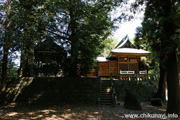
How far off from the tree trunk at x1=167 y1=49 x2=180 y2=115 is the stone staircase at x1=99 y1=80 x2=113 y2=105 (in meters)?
4.46

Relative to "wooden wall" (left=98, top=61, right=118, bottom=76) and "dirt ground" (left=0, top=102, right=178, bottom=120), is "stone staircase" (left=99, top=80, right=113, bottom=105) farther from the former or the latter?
"wooden wall" (left=98, top=61, right=118, bottom=76)

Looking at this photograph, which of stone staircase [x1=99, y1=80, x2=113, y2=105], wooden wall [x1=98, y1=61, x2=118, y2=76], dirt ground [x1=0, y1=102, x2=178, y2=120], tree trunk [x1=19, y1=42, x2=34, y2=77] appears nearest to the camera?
dirt ground [x1=0, y1=102, x2=178, y2=120]

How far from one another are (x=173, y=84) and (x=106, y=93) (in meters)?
5.71

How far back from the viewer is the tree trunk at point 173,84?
656cm

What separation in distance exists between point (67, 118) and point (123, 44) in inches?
596

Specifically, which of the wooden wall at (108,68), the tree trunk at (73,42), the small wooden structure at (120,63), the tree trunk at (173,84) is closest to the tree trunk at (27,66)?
the tree trunk at (73,42)

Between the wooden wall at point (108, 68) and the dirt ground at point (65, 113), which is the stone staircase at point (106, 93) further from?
the wooden wall at point (108, 68)

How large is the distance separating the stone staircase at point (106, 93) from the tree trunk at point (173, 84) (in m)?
4.46

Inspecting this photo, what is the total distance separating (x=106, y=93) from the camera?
36.4ft

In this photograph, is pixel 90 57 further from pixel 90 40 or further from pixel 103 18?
pixel 103 18

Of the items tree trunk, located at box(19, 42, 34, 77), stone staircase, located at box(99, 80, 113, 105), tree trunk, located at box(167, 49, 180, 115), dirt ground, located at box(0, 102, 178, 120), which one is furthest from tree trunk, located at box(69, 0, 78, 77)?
tree trunk, located at box(167, 49, 180, 115)

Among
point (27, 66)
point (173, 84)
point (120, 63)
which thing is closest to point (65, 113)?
point (27, 66)

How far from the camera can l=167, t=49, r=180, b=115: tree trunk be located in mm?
6558

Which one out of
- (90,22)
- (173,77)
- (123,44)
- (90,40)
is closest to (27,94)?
(90,40)
